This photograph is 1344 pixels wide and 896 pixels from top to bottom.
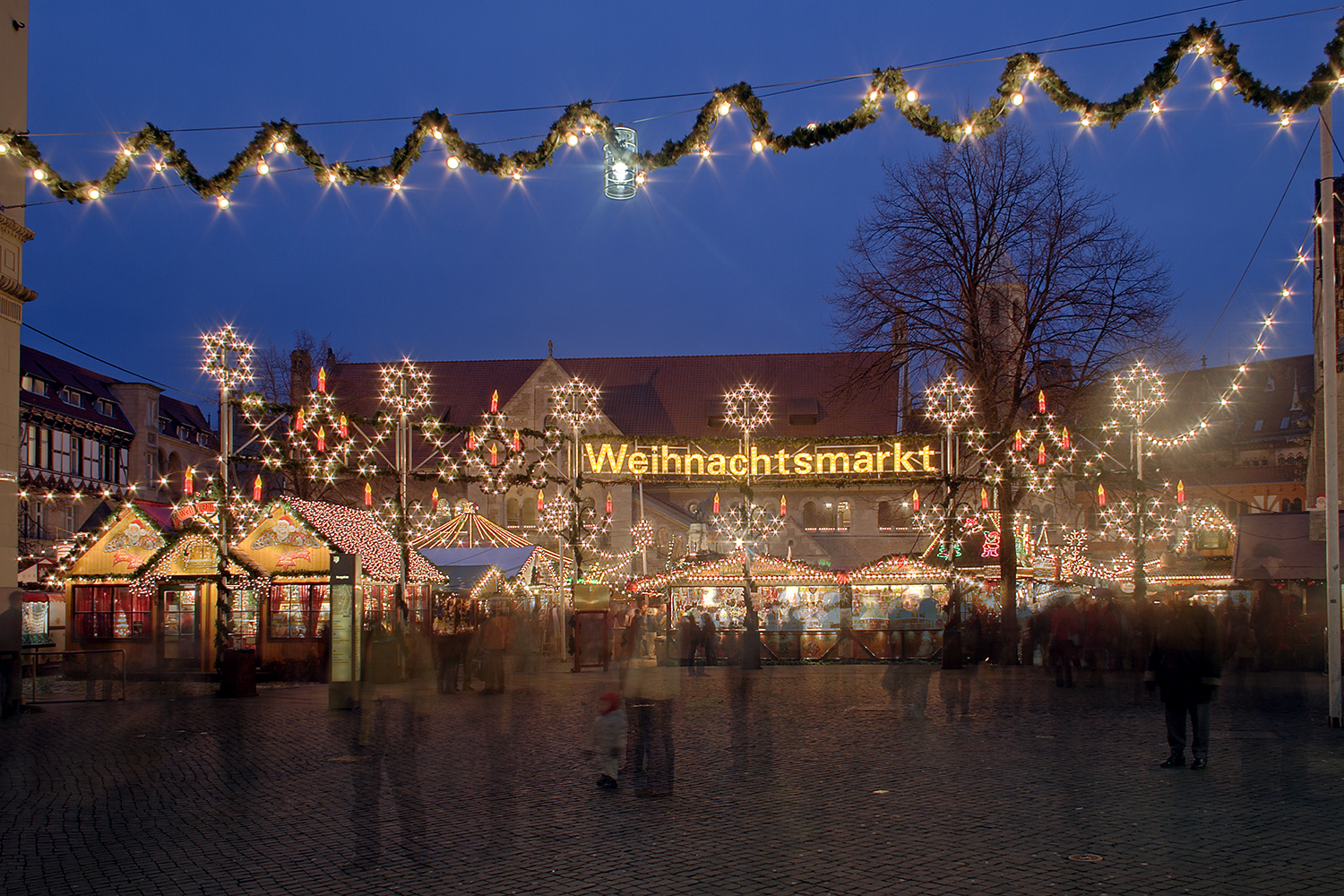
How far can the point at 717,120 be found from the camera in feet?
37.2

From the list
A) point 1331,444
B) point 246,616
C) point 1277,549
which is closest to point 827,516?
point 1277,549

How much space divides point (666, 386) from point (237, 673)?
4105 cm

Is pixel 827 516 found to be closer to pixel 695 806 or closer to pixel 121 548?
pixel 121 548

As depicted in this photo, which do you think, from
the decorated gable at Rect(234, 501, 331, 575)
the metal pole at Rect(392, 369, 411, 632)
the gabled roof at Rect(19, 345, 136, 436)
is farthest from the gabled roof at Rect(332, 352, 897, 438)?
the metal pole at Rect(392, 369, 411, 632)

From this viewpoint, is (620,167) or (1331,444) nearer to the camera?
(620,167)

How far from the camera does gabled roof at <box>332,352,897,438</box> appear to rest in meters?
55.8

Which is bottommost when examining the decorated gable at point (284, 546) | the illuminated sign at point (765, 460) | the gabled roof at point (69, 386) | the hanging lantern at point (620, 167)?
the decorated gable at point (284, 546)

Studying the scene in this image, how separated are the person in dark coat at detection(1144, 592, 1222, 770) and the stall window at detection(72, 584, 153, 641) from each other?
22.3 m

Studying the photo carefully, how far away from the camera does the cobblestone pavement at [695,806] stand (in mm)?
6926

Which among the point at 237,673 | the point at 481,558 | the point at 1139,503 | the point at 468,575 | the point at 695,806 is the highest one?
the point at 1139,503

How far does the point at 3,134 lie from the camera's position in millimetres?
11945

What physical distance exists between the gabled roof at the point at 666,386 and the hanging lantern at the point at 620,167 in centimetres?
4332

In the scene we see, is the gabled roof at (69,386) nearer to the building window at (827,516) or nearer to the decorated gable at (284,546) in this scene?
the decorated gable at (284,546)

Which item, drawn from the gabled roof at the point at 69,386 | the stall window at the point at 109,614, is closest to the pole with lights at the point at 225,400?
the stall window at the point at 109,614
